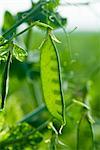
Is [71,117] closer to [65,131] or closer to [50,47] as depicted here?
[65,131]

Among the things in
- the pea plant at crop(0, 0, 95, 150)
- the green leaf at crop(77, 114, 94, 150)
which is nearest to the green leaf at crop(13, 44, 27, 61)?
the pea plant at crop(0, 0, 95, 150)

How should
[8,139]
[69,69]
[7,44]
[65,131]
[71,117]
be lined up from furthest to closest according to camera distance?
1. [69,69]
2. [65,131]
3. [71,117]
4. [8,139]
5. [7,44]

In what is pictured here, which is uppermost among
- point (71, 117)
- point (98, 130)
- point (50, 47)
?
point (50, 47)

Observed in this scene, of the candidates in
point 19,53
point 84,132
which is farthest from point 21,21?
point 84,132

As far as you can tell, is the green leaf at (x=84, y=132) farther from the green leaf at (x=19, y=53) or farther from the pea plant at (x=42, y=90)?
the green leaf at (x=19, y=53)

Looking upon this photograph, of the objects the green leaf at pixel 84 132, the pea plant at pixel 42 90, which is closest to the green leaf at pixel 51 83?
the pea plant at pixel 42 90

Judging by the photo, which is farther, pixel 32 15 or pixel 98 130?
pixel 98 130

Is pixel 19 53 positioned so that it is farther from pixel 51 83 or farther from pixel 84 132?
pixel 84 132

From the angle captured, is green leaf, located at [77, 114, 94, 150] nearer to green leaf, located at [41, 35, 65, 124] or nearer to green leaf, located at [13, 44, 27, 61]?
green leaf, located at [41, 35, 65, 124]

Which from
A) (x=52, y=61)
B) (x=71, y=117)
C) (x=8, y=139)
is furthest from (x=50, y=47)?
(x=71, y=117)
